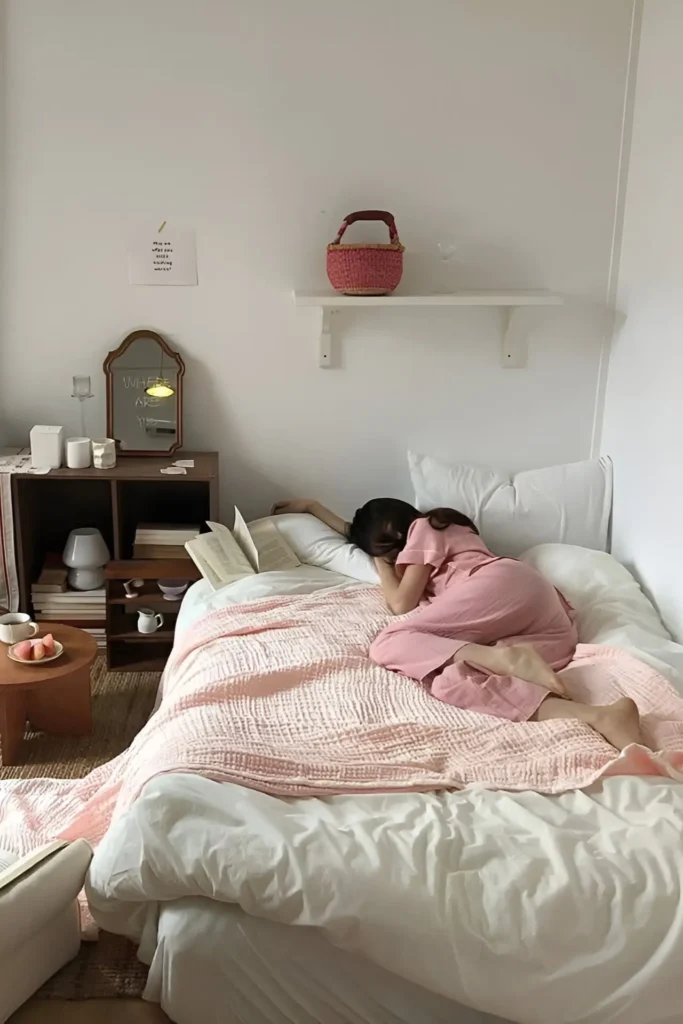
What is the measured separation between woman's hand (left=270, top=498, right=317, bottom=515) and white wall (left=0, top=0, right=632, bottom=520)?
0.11 meters

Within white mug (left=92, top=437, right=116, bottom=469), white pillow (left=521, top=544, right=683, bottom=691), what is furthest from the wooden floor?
white mug (left=92, top=437, right=116, bottom=469)

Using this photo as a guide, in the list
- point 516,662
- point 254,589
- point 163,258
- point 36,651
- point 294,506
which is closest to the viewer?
point 516,662

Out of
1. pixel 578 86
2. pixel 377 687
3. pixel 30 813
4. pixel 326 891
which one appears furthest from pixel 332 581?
pixel 578 86

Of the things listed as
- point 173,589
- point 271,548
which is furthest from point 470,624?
point 173,589

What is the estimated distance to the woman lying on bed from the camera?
189 cm

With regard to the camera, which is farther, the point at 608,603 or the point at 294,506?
the point at 294,506

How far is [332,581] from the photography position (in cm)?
261

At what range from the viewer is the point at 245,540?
2.71m

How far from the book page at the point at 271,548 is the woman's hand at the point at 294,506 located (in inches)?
5.2

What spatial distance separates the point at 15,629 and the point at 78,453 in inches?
23.1

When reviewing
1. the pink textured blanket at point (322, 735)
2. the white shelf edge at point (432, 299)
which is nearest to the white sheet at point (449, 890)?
the pink textured blanket at point (322, 735)

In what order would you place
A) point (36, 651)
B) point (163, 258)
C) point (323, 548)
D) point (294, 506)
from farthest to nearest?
point (294, 506) < point (163, 258) < point (323, 548) < point (36, 651)

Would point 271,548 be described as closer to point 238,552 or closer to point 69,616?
point 238,552

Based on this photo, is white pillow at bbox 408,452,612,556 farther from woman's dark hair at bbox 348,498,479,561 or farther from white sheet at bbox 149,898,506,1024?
white sheet at bbox 149,898,506,1024
